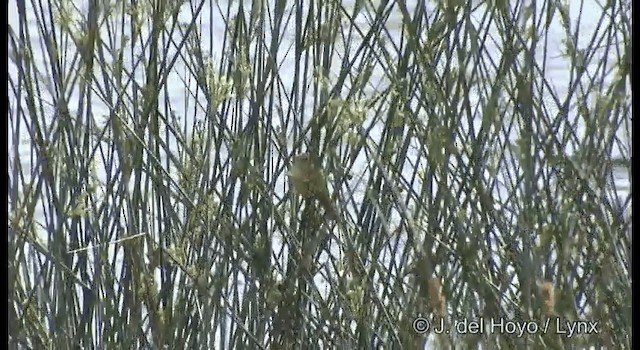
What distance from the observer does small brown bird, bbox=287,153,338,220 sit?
1010mm

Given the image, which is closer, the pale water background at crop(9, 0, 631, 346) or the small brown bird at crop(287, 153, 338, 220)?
the small brown bird at crop(287, 153, 338, 220)

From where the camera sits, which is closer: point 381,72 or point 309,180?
point 309,180

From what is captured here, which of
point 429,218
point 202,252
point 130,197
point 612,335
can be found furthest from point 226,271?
point 612,335

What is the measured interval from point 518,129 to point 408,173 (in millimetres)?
152

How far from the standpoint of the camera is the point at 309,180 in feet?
3.31

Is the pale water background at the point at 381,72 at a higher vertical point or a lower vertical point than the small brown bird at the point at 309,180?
higher

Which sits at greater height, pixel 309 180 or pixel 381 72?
pixel 381 72

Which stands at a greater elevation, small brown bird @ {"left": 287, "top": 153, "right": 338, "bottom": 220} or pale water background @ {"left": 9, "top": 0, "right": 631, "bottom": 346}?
pale water background @ {"left": 9, "top": 0, "right": 631, "bottom": 346}

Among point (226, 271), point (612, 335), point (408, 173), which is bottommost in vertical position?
point (612, 335)

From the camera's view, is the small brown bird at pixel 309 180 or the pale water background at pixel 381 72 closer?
the small brown bird at pixel 309 180

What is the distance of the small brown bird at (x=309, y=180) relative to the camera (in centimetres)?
101

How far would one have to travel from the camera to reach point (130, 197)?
1161 millimetres

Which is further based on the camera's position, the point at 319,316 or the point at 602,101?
the point at 319,316

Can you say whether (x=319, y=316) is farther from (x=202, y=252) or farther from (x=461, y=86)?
(x=461, y=86)
